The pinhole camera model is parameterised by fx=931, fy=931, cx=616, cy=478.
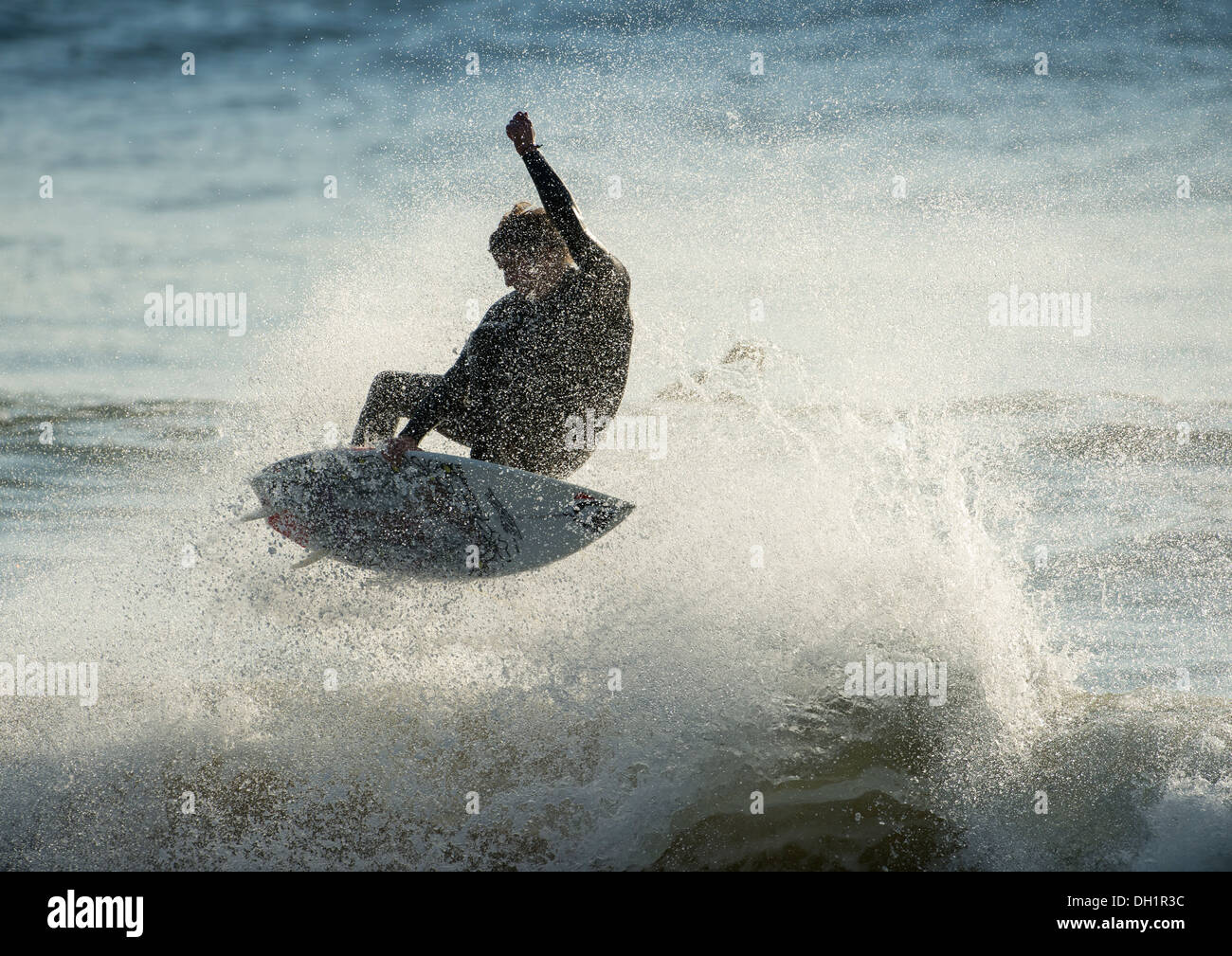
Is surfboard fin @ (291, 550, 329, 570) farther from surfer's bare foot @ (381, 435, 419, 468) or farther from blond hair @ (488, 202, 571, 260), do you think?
blond hair @ (488, 202, 571, 260)

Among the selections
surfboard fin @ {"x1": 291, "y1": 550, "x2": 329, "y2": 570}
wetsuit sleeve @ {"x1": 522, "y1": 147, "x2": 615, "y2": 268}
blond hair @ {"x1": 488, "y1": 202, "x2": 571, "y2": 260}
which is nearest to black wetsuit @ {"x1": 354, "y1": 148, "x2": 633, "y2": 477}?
wetsuit sleeve @ {"x1": 522, "y1": 147, "x2": 615, "y2": 268}

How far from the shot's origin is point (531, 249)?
16.4ft

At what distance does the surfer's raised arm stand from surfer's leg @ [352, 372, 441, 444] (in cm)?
138

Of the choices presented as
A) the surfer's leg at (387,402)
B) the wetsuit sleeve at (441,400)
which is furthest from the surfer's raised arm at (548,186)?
the surfer's leg at (387,402)

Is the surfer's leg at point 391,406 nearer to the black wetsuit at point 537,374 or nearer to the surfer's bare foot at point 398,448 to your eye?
the black wetsuit at point 537,374

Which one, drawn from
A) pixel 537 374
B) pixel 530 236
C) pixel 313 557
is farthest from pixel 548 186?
pixel 313 557

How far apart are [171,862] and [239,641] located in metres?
1.36

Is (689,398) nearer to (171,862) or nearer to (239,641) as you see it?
(239,641)

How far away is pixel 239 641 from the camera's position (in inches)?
239

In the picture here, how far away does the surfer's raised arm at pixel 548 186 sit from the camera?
4.62 meters

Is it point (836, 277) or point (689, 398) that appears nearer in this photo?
point (689, 398)

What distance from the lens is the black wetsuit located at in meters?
4.89
